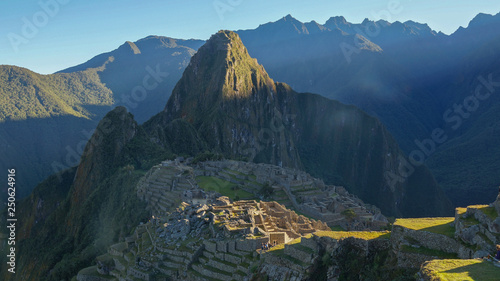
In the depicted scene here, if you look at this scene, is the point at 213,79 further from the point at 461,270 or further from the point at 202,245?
the point at 461,270

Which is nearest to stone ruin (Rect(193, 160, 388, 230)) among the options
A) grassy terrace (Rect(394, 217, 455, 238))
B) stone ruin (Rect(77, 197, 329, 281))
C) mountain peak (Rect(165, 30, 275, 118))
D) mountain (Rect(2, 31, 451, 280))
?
mountain (Rect(2, 31, 451, 280))

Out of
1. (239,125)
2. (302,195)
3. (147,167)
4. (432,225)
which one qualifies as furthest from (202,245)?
(239,125)

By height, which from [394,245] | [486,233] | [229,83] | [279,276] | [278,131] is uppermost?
[229,83]

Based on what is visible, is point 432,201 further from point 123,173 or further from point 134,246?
point 134,246

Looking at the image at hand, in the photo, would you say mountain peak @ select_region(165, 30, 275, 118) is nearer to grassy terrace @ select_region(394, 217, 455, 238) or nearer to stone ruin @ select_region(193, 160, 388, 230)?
stone ruin @ select_region(193, 160, 388, 230)

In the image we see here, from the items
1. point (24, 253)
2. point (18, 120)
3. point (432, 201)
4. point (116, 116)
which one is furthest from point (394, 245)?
point (18, 120)

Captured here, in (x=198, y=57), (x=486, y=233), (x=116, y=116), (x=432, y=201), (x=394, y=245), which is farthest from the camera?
(x=198, y=57)

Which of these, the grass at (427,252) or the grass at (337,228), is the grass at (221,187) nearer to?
the grass at (337,228)
